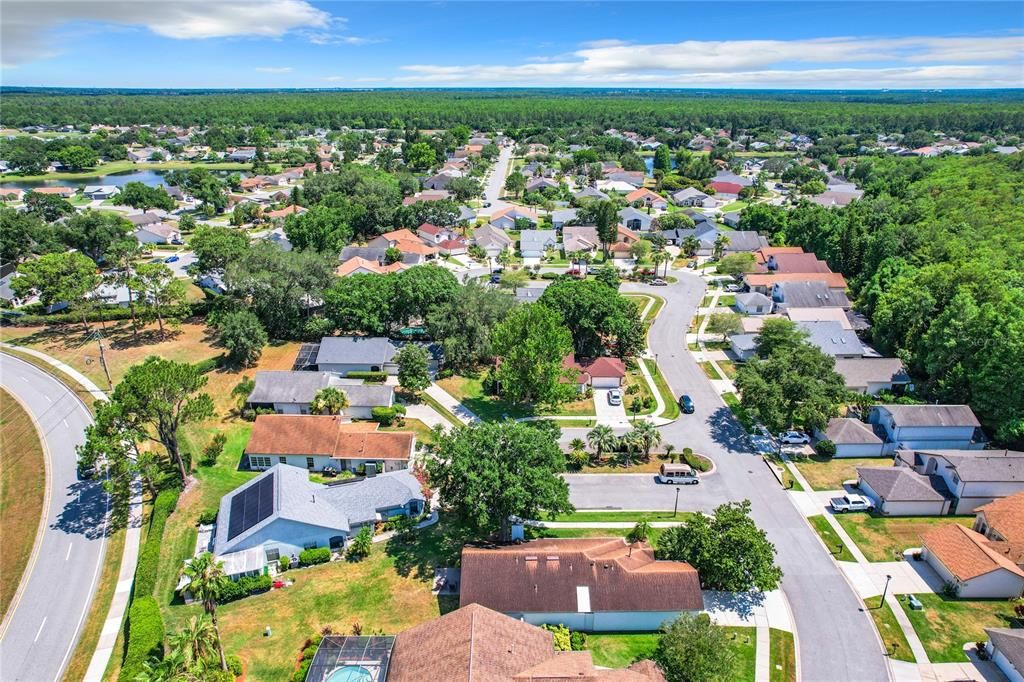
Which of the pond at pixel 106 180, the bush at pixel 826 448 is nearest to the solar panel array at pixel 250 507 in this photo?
the bush at pixel 826 448

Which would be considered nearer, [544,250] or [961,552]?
[961,552]

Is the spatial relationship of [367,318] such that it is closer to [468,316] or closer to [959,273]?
[468,316]

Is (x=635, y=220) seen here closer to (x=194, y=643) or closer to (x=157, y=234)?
(x=157, y=234)

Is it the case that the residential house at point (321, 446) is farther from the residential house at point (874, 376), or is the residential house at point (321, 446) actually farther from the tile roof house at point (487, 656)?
the residential house at point (874, 376)

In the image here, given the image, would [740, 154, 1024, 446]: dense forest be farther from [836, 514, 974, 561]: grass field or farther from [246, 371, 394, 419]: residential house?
[246, 371, 394, 419]: residential house

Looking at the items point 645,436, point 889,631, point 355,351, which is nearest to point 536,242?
point 355,351

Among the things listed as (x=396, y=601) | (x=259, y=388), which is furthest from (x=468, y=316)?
(x=396, y=601)
